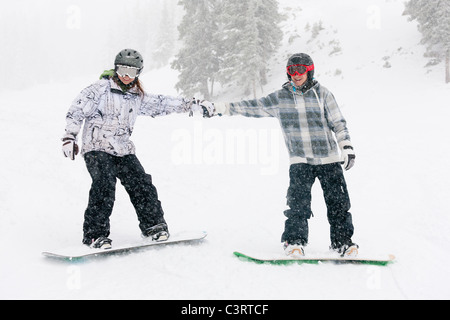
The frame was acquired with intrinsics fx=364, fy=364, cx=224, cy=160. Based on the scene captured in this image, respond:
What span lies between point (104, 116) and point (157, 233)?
5.16 ft

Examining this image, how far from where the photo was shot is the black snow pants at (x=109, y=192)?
14.3 feet

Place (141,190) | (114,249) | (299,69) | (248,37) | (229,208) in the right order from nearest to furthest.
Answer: (114,249), (299,69), (141,190), (229,208), (248,37)

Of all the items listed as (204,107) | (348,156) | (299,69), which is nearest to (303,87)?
(299,69)

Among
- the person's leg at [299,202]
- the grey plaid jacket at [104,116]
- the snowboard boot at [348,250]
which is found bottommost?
the snowboard boot at [348,250]

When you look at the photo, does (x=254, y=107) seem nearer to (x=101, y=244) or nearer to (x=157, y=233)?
(x=157, y=233)

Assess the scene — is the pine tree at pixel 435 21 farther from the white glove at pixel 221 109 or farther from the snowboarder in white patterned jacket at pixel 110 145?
the snowboarder in white patterned jacket at pixel 110 145

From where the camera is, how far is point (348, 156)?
165 inches

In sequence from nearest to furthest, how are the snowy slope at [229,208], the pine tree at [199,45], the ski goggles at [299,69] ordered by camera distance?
the snowy slope at [229,208] → the ski goggles at [299,69] → the pine tree at [199,45]

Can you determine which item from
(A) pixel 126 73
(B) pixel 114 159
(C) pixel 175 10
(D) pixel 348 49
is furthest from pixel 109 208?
(C) pixel 175 10

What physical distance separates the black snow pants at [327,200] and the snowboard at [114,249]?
119cm

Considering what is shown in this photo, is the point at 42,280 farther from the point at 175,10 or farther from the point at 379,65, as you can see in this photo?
the point at 175,10

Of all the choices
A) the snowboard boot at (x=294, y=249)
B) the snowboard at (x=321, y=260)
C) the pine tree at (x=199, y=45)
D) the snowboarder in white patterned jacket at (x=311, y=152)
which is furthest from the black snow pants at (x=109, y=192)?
the pine tree at (x=199, y=45)

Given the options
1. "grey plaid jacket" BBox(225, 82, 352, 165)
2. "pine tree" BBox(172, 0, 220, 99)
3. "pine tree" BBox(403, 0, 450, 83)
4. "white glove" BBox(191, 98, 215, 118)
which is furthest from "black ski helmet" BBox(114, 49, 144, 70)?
"pine tree" BBox(172, 0, 220, 99)
